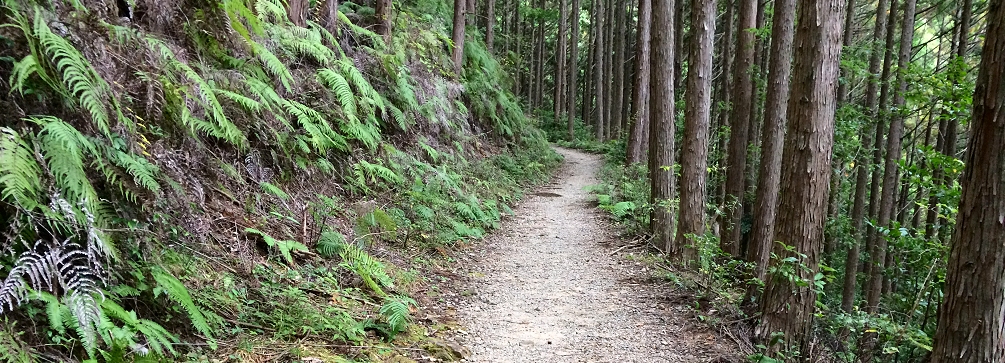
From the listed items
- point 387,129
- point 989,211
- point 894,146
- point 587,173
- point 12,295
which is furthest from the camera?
point 587,173

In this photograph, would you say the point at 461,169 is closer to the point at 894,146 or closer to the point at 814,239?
the point at 814,239

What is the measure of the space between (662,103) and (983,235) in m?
6.26

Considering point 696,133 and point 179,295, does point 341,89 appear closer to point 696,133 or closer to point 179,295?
point 179,295

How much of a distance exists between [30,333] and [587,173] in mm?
16426

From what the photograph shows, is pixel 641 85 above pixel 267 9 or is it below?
below

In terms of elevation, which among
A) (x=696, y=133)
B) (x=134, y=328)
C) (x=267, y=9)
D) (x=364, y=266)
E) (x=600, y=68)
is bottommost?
(x=364, y=266)

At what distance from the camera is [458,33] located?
15500 millimetres

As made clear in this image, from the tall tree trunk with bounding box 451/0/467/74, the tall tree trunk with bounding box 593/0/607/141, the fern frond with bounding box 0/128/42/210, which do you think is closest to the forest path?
the fern frond with bounding box 0/128/42/210

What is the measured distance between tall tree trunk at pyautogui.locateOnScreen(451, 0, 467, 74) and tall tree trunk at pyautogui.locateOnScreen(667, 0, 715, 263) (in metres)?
8.56

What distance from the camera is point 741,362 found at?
4344 mm

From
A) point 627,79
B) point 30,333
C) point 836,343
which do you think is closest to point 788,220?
point 836,343

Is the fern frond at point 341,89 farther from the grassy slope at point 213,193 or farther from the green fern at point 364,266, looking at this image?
the green fern at point 364,266

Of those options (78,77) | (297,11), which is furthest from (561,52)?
(78,77)

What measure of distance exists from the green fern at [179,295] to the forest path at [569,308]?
1.96 meters
